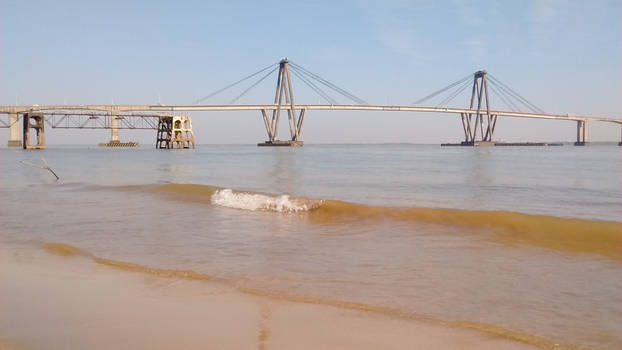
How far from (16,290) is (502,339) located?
10.5ft

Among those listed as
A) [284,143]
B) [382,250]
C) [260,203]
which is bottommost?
[382,250]

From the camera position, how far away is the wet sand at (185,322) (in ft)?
8.02

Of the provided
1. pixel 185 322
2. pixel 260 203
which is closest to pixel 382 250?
pixel 185 322

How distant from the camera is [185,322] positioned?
2.74 metres

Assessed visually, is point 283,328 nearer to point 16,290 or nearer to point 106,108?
point 16,290

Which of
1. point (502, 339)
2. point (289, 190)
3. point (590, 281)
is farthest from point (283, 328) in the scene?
point (289, 190)

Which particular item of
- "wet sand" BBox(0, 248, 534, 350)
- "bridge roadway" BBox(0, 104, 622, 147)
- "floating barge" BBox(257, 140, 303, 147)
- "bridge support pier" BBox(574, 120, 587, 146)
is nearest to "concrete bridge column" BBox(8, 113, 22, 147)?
"bridge roadway" BBox(0, 104, 622, 147)

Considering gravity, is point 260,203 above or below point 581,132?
below

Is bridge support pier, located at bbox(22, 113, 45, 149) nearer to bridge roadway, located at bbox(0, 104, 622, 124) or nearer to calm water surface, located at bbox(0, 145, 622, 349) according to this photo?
bridge roadway, located at bbox(0, 104, 622, 124)

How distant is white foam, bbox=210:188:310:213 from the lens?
28.0 feet

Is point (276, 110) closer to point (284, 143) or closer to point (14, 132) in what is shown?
point (284, 143)

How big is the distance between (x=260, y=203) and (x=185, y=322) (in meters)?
6.20

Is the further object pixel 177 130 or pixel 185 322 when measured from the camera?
pixel 177 130

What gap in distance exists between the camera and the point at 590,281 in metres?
3.83
